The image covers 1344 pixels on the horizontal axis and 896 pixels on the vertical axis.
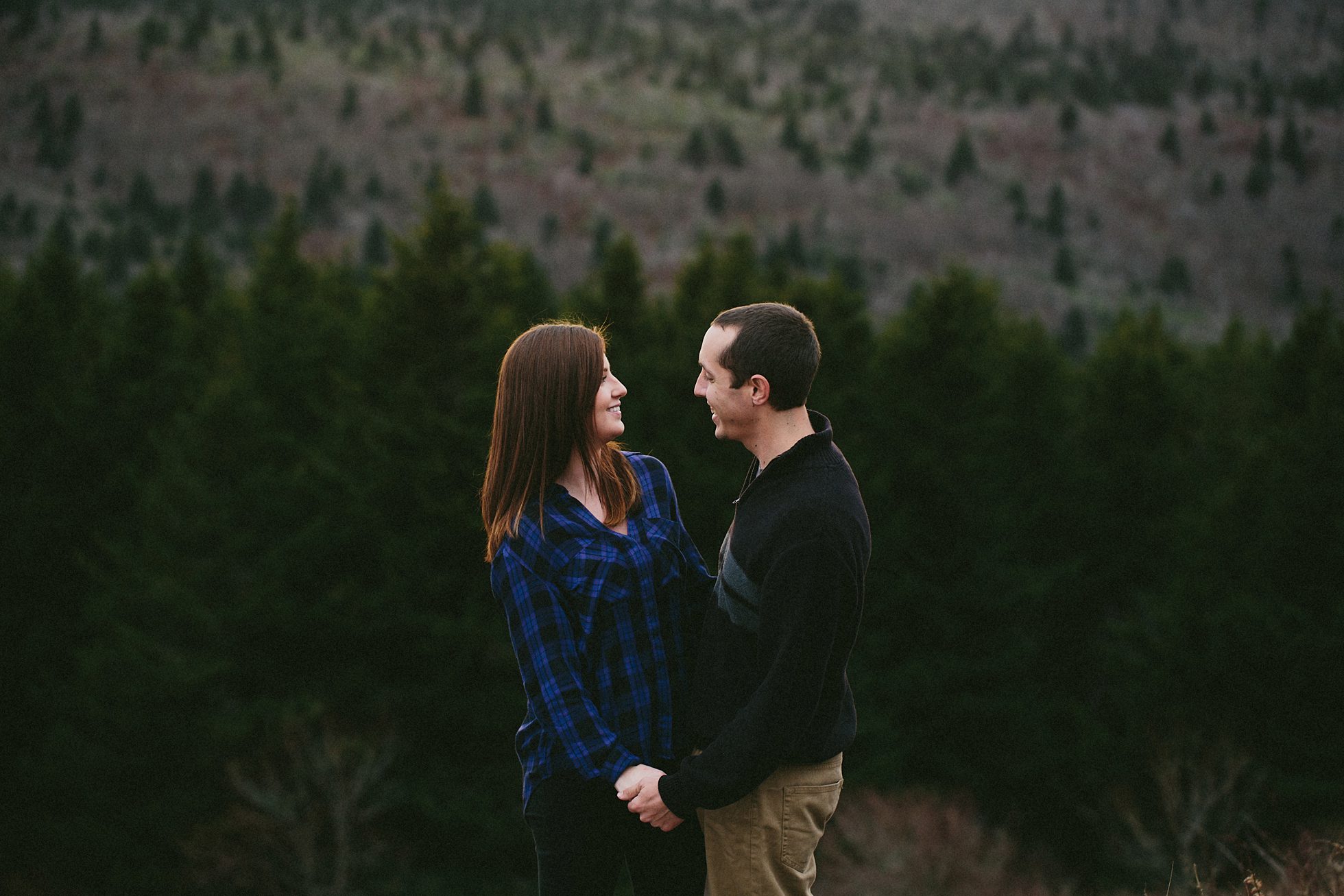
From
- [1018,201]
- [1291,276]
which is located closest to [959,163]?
[1018,201]

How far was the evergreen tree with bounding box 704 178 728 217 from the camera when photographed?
3607 inches

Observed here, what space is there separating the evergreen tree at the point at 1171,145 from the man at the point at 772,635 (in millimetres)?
118888

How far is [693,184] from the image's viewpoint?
96.8 meters

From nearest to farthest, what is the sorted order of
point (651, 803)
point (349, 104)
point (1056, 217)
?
1. point (651, 803)
2. point (1056, 217)
3. point (349, 104)

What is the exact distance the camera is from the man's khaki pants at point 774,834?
112 inches

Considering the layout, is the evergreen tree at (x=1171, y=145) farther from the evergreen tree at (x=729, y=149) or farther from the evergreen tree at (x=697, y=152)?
the evergreen tree at (x=697, y=152)

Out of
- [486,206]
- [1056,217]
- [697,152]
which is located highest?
[697,152]

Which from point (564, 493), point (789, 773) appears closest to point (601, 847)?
point (789, 773)

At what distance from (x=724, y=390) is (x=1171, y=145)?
120 m

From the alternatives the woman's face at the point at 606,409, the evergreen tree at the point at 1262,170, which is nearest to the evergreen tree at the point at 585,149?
the evergreen tree at the point at 1262,170

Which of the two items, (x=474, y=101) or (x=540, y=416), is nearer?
(x=540, y=416)

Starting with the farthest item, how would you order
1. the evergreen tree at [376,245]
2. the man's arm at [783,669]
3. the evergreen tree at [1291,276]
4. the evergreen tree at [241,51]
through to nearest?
1. the evergreen tree at [241,51]
2. the evergreen tree at [1291,276]
3. the evergreen tree at [376,245]
4. the man's arm at [783,669]

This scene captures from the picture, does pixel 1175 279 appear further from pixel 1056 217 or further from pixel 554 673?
pixel 554 673

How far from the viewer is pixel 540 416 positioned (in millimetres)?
3023
